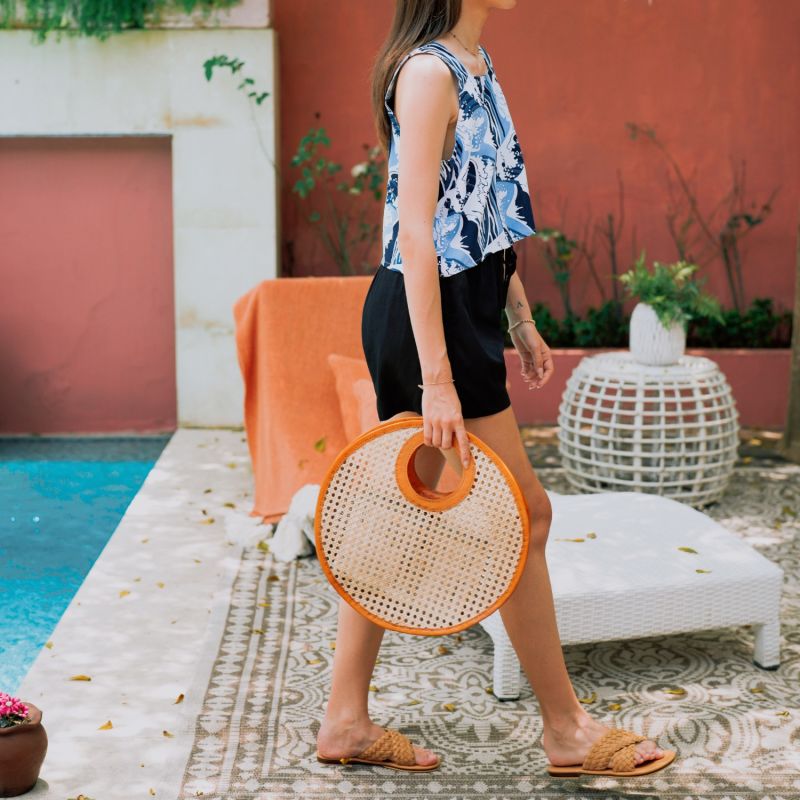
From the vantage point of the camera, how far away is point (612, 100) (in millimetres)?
6793

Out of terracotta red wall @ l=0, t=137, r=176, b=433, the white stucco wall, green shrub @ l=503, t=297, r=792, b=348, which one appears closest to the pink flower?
the white stucco wall

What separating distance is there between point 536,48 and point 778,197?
1.65 meters

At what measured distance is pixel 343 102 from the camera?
6.73 metres

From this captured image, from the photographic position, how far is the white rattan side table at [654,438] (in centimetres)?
476

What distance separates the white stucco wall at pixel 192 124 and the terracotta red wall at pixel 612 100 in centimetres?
48

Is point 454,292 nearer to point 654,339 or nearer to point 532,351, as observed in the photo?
point 532,351

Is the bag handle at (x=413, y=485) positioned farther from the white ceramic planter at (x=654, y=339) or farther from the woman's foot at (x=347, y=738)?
the white ceramic planter at (x=654, y=339)

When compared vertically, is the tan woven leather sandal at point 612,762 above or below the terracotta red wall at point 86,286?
below

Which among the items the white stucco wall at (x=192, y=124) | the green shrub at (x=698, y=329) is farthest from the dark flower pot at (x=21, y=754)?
the green shrub at (x=698, y=329)

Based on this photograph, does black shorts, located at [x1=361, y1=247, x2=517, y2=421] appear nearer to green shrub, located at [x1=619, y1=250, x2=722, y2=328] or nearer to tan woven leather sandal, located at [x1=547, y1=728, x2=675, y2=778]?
tan woven leather sandal, located at [x1=547, y1=728, x2=675, y2=778]

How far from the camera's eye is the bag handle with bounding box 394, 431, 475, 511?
227cm

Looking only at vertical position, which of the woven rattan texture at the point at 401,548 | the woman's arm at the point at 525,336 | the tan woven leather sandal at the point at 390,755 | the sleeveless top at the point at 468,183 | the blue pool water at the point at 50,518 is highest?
the sleeveless top at the point at 468,183

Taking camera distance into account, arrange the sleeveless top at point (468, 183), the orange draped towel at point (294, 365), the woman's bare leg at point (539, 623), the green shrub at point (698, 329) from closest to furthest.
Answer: the sleeveless top at point (468, 183)
the woman's bare leg at point (539, 623)
the orange draped towel at point (294, 365)
the green shrub at point (698, 329)

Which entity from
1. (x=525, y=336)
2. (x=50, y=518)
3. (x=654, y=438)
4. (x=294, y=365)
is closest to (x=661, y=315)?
(x=654, y=438)
